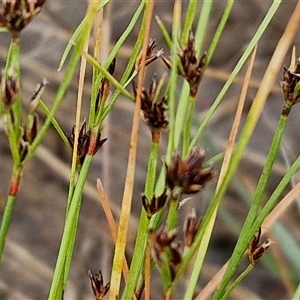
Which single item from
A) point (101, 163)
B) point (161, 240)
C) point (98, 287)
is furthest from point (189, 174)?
point (101, 163)

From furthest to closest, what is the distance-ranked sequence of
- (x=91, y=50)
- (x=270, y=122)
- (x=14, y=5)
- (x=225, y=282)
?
(x=270, y=122) < (x=91, y=50) < (x=225, y=282) < (x=14, y=5)

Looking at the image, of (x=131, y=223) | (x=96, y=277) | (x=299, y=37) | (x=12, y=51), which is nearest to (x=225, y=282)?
(x=96, y=277)

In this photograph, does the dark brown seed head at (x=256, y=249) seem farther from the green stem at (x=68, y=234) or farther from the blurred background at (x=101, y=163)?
the blurred background at (x=101, y=163)

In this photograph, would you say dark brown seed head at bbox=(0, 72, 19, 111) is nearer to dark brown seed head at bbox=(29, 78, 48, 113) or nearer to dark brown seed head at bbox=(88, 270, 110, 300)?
dark brown seed head at bbox=(29, 78, 48, 113)

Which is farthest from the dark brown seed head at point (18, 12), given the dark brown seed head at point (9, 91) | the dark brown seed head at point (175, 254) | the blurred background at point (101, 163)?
the blurred background at point (101, 163)

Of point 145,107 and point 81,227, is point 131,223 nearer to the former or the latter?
point 81,227

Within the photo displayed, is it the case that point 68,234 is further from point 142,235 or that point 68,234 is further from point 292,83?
point 292,83
